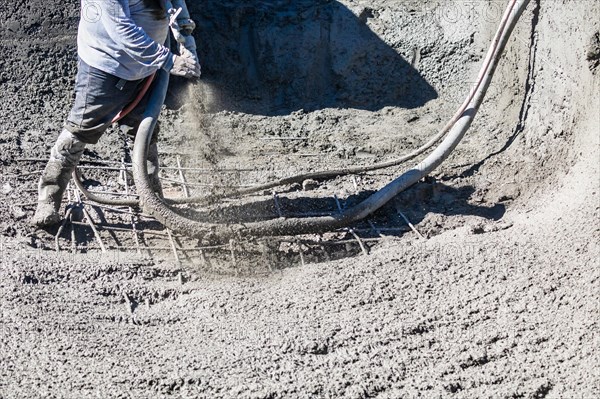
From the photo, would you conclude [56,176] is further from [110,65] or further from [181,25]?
[181,25]

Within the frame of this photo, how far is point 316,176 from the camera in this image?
5.82 m

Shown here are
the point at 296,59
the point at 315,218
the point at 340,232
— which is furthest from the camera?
the point at 296,59

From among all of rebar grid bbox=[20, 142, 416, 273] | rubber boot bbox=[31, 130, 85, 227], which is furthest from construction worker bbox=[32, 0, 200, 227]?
→ rebar grid bbox=[20, 142, 416, 273]

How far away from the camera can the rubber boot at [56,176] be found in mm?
4891

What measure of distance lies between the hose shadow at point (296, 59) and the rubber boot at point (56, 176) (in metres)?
2.18

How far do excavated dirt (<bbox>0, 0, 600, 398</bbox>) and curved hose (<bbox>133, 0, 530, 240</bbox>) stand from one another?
114 mm

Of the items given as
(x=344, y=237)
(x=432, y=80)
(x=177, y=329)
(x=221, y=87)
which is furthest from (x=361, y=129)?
(x=177, y=329)

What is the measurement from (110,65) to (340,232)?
1.55 m

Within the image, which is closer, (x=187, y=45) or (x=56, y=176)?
(x=187, y=45)

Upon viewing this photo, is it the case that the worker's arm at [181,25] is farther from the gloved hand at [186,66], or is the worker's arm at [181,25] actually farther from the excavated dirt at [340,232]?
the excavated dirt at [340,232]

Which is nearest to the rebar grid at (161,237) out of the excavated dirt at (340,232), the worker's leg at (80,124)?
the excavated dirt at (340,232)

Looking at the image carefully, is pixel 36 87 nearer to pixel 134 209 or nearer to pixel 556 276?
pixel 134 209

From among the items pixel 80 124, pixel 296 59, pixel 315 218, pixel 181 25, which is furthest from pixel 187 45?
pixel 296 59

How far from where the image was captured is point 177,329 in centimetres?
415
